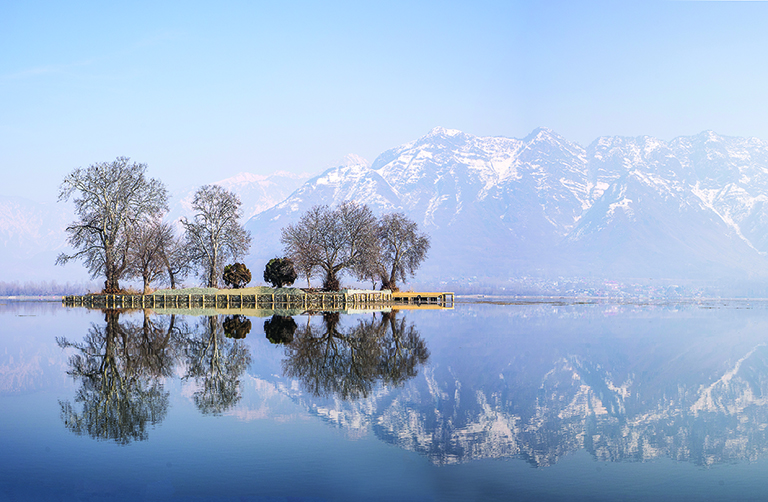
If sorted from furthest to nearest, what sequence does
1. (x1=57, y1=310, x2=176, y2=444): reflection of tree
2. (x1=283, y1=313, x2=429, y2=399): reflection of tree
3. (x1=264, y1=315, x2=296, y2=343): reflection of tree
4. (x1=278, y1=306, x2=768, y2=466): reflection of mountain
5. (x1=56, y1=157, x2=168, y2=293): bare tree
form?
(x1=56, y1=157, x2=168, y2=293): bare tree, (x1=264, y1=315, x2=296, y2=343): reflection of tree, (x1=283, y1=313, x2=429, y2=399): reflection of tree, (x1=57, y1=310, x2=176, y2=444): reflection of tree, (x1=278, y1=306, x2=768, y2=466): reflection of mountain

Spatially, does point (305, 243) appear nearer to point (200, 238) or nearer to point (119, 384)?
point (200, 238)

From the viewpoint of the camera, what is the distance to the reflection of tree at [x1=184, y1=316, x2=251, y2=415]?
52.5 feet

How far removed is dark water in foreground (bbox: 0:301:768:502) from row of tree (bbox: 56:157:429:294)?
4519cm

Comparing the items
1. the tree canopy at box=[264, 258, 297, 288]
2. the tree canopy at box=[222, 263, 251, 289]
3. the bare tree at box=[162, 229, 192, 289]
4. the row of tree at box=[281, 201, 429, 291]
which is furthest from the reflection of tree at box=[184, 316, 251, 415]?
the bare tree at box=[162, 229, 192, 289]

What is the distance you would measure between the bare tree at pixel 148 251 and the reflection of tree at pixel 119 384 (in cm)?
4567

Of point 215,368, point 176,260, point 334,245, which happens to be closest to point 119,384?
point 215,368

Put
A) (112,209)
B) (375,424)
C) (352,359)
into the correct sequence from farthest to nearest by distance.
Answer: (112,209)
(352,359)
(375,424)

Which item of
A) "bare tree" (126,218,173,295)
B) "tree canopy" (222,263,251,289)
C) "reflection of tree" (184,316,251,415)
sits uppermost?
"bare tree" (126,218,173,295)

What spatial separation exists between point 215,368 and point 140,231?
55794 millimetres

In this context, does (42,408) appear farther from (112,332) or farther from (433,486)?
(112,332)

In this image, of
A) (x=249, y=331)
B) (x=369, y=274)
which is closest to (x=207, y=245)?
(x=369, y=274)

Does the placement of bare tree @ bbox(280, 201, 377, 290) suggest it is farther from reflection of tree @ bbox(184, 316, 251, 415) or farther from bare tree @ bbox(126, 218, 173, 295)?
reflection of tree @ bbox(184, 316, 251, 415)

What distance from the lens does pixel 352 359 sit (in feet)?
74.8

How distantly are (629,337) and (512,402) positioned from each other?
67.8 feet
